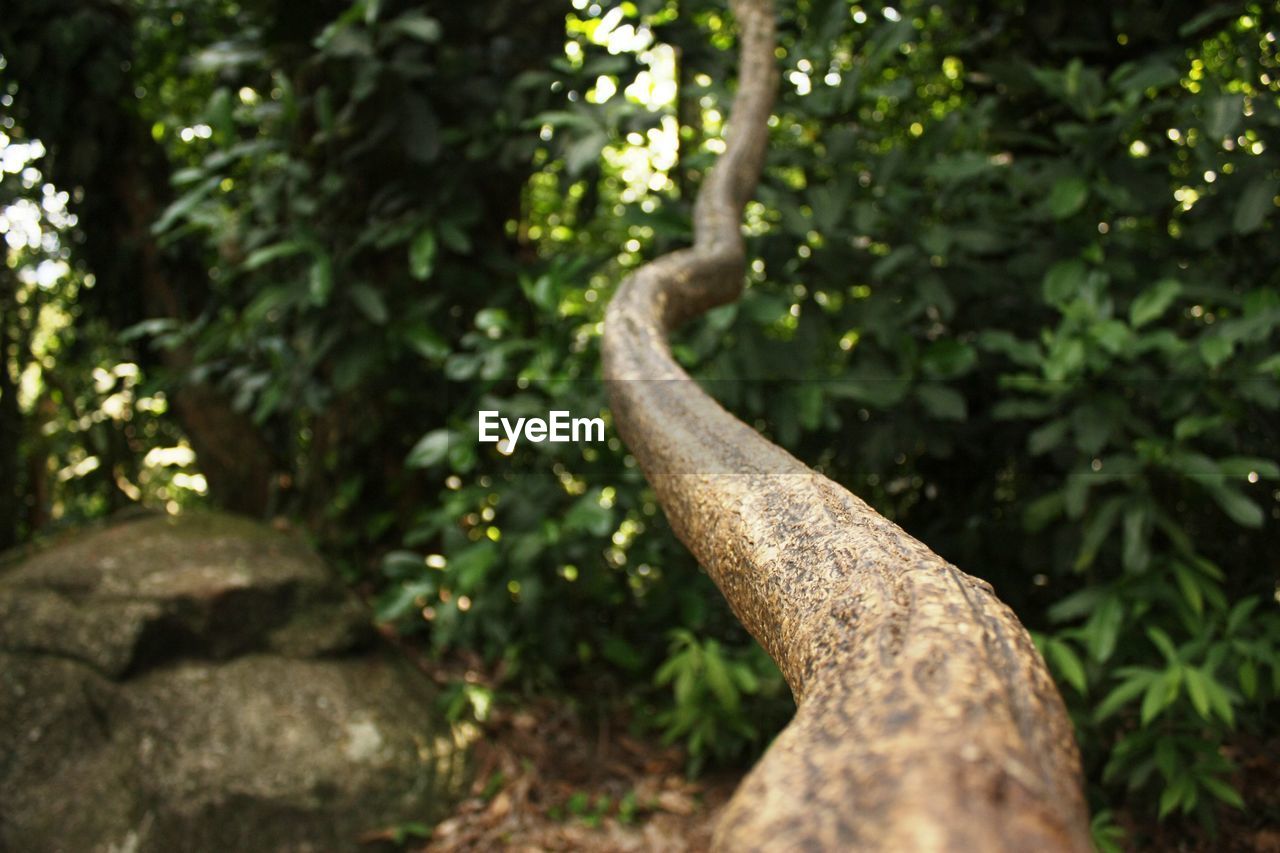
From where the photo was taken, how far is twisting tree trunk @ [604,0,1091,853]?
39cm

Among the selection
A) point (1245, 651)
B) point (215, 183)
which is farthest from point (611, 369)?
point (215, 183)

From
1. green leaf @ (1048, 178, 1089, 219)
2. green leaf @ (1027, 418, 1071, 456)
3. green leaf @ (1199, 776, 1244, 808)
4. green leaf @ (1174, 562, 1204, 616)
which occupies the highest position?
green leaf @ (1048, 178, 1089, 219)

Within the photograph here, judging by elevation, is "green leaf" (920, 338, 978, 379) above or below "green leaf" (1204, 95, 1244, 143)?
below

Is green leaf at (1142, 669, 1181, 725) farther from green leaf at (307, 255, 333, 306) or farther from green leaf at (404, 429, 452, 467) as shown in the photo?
green leaf at (307, 255, 333, 306)

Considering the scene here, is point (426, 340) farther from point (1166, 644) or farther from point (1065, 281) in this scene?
point (1166, 644)

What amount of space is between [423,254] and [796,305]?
0.91 metres

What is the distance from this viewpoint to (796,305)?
95.7 inches

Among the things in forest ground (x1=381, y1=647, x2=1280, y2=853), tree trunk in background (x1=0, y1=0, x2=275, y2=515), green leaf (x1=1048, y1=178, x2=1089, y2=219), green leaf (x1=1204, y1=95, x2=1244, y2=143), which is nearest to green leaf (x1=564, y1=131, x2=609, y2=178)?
green leaf (x1=1048, y1=178, x2=1089, y2=219)

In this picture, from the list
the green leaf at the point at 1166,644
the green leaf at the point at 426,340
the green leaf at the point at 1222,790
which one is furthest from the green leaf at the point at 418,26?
the green leaf at the point at 1222,790

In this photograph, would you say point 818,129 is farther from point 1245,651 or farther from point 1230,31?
point 1245,651

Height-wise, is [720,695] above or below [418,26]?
below

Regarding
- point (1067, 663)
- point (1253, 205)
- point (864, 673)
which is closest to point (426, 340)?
point (1067, 663)

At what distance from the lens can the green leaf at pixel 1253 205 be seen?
1912 mm

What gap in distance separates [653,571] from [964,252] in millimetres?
1142
